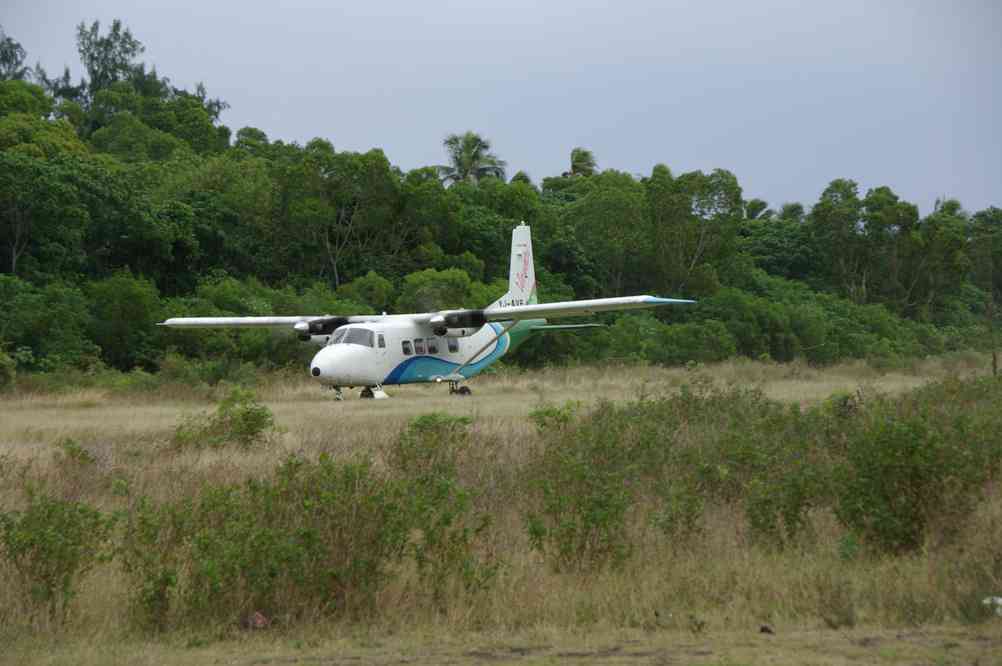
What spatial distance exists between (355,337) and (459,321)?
114 inches

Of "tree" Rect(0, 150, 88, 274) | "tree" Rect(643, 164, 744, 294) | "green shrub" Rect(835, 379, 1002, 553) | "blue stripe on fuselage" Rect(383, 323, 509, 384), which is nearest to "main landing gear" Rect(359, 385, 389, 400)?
"blue stripe on fuselage" Rect(383, 323, 509, 384)

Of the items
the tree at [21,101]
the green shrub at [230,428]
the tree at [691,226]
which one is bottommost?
the green shrub at [230,428]

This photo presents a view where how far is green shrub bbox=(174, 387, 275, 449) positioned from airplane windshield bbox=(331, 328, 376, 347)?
9069 mm

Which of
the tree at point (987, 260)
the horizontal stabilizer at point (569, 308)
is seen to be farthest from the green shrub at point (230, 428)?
the tree at point (987, 260)

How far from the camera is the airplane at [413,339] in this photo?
2611cm

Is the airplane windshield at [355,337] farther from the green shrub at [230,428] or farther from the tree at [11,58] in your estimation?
the tree at [11,58]

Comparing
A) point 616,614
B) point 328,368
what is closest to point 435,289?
point 328,368

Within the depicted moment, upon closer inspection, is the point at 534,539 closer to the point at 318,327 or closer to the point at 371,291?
the point at 318,327

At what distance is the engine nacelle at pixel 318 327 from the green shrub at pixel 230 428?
11.8 meters

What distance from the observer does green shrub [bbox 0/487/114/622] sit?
Result: 325 inches

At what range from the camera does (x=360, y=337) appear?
88.3 feet

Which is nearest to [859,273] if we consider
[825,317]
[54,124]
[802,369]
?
[825,317]

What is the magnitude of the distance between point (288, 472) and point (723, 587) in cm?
353

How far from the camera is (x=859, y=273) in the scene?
199ft
